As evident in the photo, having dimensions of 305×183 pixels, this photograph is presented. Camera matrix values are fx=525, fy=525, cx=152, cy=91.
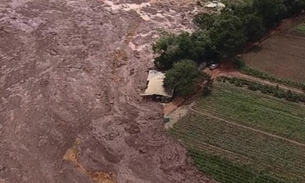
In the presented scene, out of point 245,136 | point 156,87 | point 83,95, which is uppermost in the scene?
point 156,87

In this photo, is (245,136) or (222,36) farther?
(222,36)

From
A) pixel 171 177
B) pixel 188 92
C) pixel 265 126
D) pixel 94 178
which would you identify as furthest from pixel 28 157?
pixel 265 126

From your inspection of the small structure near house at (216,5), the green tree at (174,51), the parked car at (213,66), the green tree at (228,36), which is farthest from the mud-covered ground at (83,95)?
the green tree at (228,36)

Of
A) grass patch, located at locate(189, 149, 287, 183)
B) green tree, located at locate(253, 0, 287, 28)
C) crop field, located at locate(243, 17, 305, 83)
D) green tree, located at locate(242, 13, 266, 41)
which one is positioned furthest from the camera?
green tree, located at locate(253, 0, 287, 28)

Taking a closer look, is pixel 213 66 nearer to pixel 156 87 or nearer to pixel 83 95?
pixel 156 87

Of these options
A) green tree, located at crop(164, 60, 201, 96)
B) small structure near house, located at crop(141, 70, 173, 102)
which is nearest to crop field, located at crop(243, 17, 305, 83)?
green tree, located at crop(164, 60, 201, 96)

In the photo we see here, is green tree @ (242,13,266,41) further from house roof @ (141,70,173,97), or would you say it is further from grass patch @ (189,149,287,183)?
grass patch @ (189,149,287,183)

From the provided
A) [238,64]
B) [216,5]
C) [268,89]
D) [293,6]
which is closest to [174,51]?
[238,64]

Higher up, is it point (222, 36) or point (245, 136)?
point (222, 36)
